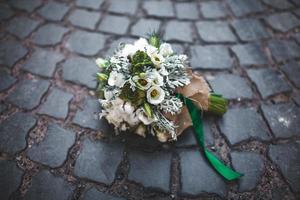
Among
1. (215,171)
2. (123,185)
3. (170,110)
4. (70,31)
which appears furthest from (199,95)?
(70,31)

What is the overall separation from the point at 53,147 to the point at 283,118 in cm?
184

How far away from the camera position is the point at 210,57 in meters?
2.77

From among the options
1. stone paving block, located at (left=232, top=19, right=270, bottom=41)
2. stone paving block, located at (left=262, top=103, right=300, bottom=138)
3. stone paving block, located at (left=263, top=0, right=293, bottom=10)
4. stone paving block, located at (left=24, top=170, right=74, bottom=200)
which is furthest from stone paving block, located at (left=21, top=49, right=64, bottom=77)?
stone paving block, located at (left=263, top=0, right=293, bottom=10)

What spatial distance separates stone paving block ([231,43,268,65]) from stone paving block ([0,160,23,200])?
2.12 m

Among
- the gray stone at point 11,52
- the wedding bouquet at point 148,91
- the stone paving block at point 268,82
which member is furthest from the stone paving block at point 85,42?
the stone paving block at point 268,82

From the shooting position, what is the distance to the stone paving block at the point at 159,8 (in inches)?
122

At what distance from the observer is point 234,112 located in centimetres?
241

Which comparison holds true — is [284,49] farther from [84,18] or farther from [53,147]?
[53,147]

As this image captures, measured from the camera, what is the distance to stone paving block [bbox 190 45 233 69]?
8.88ft

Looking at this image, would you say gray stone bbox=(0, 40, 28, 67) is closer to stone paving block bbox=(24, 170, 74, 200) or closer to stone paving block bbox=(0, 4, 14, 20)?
stone paving block bbox=(0, 4, 14, 20)

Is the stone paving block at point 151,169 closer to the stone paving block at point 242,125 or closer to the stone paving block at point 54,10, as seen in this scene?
the stone paving block at point 242,125

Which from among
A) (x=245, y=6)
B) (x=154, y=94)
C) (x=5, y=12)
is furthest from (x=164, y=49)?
(x=5, y=12)

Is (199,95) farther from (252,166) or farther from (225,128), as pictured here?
(252,166)

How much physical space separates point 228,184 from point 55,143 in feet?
4.31
